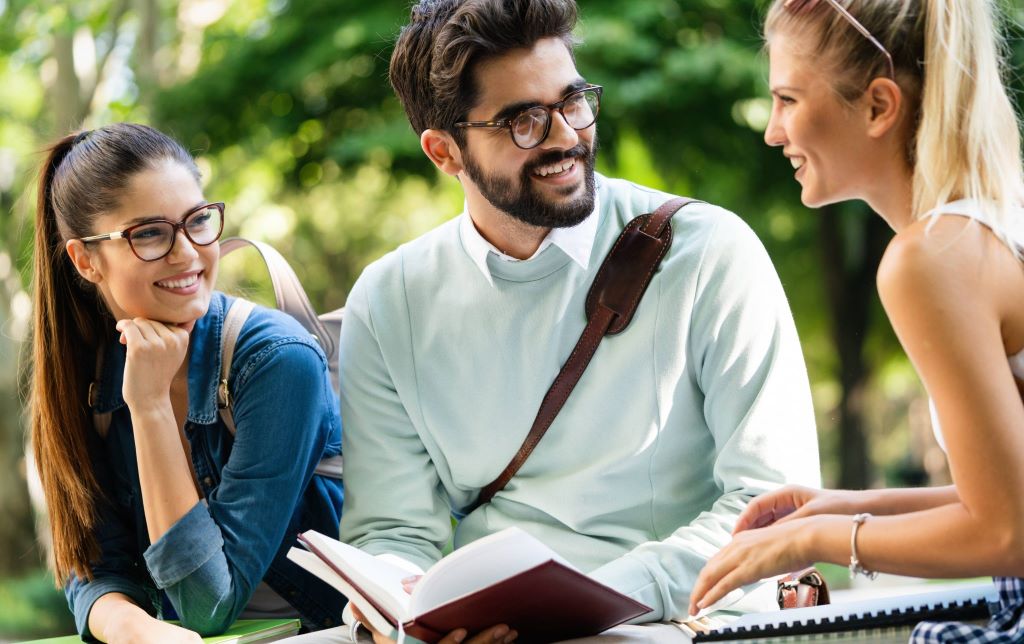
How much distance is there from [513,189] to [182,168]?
0.82 meters

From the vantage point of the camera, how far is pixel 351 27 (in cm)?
811

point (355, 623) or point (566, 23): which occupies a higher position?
point (566, 23)

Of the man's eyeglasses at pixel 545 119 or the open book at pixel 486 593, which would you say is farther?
the man's eyeglasses at pixel 545 119

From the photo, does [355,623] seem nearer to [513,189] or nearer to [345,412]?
[345,412]

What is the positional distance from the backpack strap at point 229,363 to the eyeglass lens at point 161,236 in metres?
0.22

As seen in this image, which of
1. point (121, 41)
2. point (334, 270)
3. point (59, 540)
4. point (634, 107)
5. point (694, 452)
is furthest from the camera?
point (334, 270)

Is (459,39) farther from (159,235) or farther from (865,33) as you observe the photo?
(865,33)

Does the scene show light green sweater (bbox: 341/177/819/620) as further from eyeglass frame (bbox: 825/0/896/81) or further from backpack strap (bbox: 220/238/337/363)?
eyeglass frame (bbox: 825/0/896/81)

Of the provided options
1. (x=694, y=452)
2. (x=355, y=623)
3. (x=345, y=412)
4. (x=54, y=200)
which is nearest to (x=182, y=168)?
(x=54, y=200)

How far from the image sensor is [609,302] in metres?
2.81

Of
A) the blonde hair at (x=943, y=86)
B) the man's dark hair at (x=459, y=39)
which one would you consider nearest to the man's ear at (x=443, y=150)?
the man's dark hair at (x=459, y=39)

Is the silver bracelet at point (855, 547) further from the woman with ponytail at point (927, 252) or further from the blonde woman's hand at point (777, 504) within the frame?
the blonde woman's hand at point (777, 504)

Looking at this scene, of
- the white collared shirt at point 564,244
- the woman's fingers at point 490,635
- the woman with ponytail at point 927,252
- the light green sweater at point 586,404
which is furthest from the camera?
the white collared shirt at point 564,244

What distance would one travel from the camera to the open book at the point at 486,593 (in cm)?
204
